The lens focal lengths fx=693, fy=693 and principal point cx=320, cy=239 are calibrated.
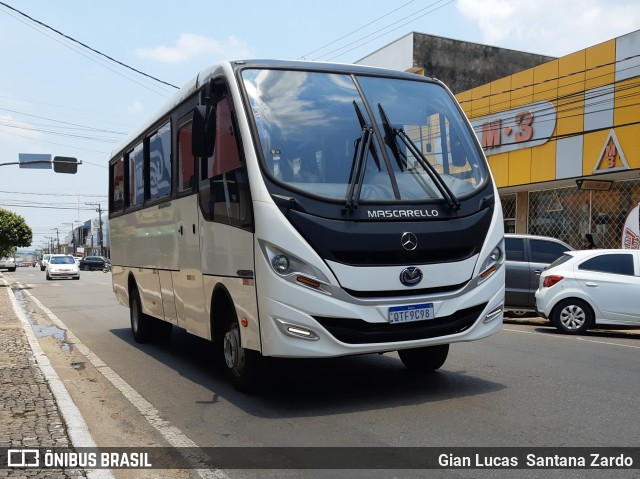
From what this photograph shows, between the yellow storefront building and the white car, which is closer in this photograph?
the white car

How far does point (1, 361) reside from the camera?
29.0 feet

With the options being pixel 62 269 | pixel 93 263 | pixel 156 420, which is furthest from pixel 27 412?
pixel 93 263

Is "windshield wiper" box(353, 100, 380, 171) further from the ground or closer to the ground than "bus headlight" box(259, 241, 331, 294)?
further from the ground

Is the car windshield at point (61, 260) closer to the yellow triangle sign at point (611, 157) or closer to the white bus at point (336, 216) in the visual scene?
the yellow triangle sign at point (611, 157)

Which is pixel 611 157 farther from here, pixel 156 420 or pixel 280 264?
pixel 156 420

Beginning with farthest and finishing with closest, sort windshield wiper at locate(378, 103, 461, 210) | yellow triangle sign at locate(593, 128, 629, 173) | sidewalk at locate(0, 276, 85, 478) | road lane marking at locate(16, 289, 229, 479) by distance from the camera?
yellow triangle sign at locate(593, 128, 629, 173), windshield wiper at locate(378, 103, 461, 210), sidewalk at locate(0, 276, 85, 478), road lane marking at locate(16, 289, 229, 479)

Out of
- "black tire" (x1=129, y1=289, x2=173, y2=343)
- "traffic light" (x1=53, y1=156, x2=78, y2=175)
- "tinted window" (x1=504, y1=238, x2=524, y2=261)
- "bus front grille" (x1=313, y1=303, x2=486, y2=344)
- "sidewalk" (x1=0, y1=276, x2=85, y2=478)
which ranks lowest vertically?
"sidewalk" (x1=0, y1=276, x2=85, y2=478)

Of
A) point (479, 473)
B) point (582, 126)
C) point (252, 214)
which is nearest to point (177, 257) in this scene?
point (252, 214)

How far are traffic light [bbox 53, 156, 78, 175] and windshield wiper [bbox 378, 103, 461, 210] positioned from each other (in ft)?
81.7

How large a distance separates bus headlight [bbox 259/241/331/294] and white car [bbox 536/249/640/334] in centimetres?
719

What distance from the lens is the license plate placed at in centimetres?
583

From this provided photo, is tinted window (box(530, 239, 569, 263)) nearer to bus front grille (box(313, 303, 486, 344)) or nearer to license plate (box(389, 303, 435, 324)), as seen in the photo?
bus front grille (box(313, 303, 486, 344))

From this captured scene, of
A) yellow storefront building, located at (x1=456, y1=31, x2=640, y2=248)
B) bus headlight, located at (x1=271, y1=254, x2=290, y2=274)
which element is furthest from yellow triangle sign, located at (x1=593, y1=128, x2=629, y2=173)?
bus headlight, located at (x1=271, y1=254, x2=290, y2=274)

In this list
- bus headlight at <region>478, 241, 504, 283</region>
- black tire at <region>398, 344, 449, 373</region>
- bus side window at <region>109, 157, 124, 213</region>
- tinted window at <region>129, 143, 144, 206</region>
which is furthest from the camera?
bus side window at <region>109, 157, 124, 213</region>
